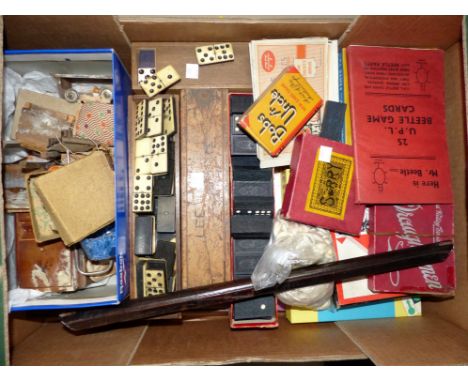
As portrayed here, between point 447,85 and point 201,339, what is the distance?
163 cm

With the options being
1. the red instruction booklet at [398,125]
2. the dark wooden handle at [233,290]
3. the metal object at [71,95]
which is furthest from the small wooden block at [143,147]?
the red instruction booklet at [398,125]

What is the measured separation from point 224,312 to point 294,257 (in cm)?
52

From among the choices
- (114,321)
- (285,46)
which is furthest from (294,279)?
(285,46)

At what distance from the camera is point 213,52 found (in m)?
1.50

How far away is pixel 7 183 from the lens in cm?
153

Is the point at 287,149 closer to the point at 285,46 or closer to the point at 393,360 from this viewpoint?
the point at 285,46

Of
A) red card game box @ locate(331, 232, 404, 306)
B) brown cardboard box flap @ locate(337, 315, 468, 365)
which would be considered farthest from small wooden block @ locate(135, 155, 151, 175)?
brown cardboard box flap @ locate(337, 315, 468, 365)

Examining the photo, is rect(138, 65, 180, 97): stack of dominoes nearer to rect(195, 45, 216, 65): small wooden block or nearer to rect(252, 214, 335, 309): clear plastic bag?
rect(195, 45, 216, 65): small wooden block

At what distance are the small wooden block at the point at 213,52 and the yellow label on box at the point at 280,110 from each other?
0.81ft

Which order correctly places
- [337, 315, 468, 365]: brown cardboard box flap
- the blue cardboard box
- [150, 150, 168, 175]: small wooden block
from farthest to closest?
1. [150, 150, 168, 175]: small wooden block
2. the blue cardboard box
3. [337, 315, 468, 365]: brown cardboard box flap

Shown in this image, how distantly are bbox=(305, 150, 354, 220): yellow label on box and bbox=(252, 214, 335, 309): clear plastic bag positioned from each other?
0.10 m

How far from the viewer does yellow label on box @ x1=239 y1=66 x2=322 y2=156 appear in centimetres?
147

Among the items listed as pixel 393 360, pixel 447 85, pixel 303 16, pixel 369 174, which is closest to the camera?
pixel 393 360

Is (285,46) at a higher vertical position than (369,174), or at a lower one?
higher
